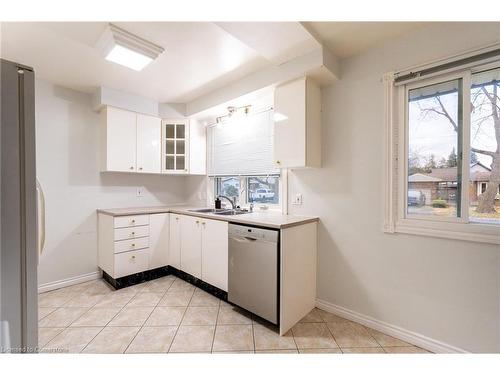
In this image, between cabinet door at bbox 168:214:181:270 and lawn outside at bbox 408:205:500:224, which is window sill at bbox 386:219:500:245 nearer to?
lawn outside at bbox 408:205:500:224

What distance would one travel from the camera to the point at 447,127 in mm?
1574

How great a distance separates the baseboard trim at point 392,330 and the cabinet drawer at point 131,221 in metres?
2.17

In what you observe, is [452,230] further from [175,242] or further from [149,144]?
[149,144]

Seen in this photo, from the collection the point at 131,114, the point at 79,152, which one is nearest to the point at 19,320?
the point at 79,152

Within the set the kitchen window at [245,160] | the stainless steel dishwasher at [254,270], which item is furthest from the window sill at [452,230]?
the kitchen window at [245,160]

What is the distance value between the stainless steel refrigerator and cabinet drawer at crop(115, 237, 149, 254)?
1.51 m

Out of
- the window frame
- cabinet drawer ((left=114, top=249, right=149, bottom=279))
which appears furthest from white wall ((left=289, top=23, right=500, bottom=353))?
cabinet drawer ((left=114, top=249, right=149, bottom=279))

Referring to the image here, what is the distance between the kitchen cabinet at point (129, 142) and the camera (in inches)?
106

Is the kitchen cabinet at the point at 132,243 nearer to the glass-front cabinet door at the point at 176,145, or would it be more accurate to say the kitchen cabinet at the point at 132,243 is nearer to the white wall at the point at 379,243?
the glass-front cabinet door at the point at 176,145

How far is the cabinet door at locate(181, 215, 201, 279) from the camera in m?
2.47
